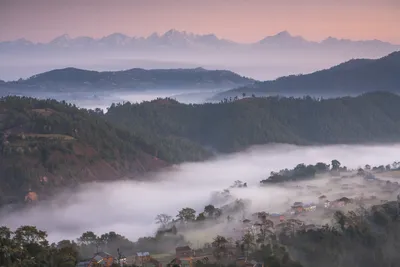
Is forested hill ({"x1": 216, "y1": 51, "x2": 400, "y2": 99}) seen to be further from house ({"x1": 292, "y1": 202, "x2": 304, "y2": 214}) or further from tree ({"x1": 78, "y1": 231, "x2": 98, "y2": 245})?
tree ({"x1": 78, "y1": 231, "x2": 98, "y2": 245})

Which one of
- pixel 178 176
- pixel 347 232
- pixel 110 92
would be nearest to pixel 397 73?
pixel 110 92

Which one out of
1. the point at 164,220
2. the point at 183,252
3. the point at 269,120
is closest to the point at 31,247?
the point at 183,252

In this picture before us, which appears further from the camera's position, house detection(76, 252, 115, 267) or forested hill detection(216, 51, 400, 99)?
forested hill detection(216, 51, 400, 99)

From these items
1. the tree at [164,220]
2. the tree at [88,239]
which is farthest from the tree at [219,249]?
the tree at [164,220]

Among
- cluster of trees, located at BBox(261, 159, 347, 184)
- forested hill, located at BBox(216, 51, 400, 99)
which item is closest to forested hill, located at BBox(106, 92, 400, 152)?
cluster of trees, located at BBox(261, 159, 347, 184)

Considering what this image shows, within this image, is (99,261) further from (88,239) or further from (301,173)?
(301,173)

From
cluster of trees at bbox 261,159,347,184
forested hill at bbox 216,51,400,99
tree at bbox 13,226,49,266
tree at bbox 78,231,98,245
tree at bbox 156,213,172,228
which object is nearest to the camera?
tree at bbox 13,226,49,266
